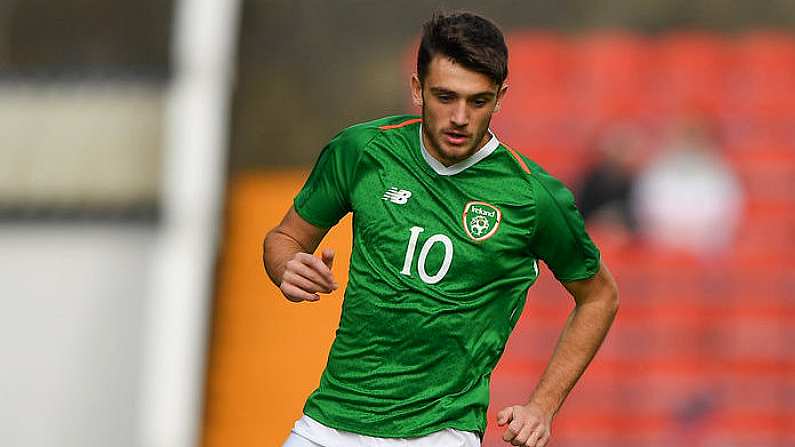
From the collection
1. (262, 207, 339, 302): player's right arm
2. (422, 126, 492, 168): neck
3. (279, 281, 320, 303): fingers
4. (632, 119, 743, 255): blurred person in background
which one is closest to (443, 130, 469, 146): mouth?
(422, 126, 492, 168): neck

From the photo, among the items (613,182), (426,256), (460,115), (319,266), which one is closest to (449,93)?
(460,115)

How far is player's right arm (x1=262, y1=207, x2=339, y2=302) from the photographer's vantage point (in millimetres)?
3654

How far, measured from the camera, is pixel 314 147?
953cm

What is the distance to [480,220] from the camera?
154 inches

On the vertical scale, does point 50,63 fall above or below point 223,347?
above

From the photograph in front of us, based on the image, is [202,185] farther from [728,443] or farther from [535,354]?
[728,443]

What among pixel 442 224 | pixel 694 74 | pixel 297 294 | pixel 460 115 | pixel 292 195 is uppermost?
pixel 460 115

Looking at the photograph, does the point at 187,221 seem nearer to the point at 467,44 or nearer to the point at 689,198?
the point at 689,198

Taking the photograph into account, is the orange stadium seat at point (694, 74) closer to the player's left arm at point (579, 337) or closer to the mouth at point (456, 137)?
the player's left arm at point (579, 337)

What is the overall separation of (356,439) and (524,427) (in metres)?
0.46

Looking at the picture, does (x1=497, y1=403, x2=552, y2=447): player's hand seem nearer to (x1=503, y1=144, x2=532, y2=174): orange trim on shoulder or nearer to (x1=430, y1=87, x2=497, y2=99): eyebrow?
(x1=503, y1=144, x2=532, y2=174): orange trim on shoulder

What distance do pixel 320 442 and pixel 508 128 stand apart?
5444 millimetres

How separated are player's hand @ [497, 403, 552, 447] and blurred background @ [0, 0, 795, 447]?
15.3 feet

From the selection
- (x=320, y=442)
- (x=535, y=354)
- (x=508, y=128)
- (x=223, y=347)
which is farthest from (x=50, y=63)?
(x=320, y=442)
